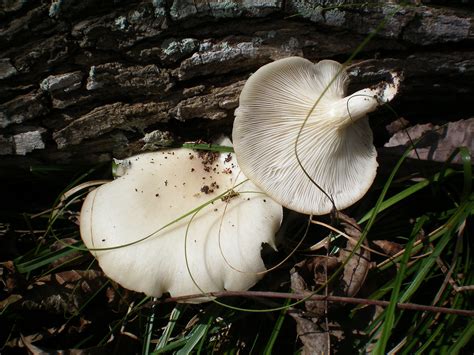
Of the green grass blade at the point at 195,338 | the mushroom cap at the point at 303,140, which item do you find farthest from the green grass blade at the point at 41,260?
the mushroom cap at the point at 303,140

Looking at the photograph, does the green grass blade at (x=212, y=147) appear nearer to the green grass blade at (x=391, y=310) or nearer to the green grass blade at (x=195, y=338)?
the green grass blade at (x=195, y=338)

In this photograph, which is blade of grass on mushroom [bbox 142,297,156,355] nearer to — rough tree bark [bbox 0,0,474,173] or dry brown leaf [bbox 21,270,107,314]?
dry brown leaf [bbox 21,270,107,314]

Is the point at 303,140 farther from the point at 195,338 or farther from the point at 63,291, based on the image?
the point at 63,291

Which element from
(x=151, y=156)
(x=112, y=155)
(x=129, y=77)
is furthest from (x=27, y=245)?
(x=129, y=77)

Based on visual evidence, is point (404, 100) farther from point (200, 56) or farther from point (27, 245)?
point (27, 245)

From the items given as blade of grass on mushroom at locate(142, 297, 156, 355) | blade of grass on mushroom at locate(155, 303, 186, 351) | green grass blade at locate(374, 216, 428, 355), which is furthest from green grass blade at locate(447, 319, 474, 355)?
blade of grass on mushroom at locate(142, 297, 156, 355)

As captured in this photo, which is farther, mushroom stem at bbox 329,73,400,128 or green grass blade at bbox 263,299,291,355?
green grass blade at bbox 263,299,291,355

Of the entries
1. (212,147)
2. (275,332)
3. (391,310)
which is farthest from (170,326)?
(391,310)
